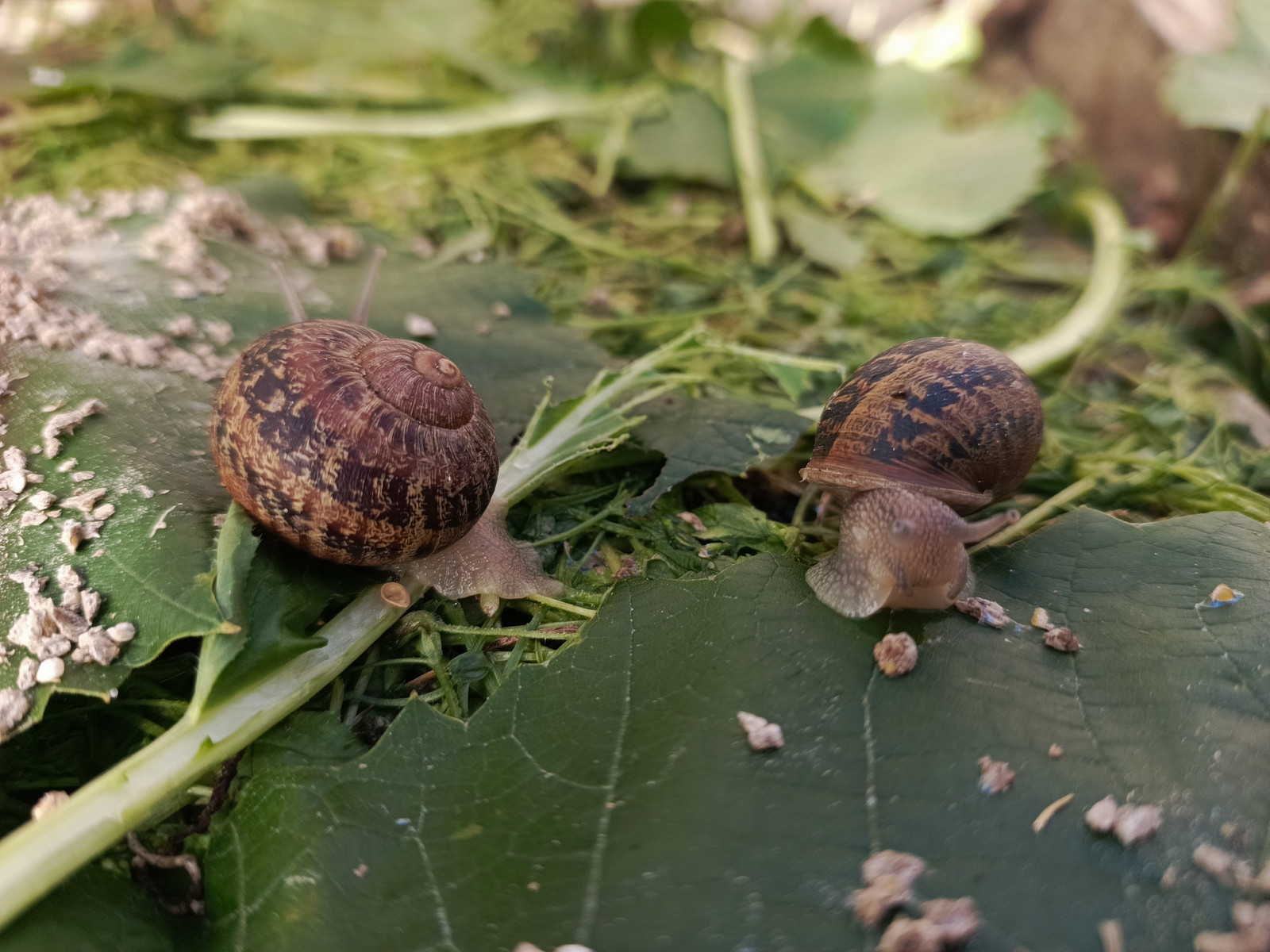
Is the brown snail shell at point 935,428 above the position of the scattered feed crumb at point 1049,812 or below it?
above

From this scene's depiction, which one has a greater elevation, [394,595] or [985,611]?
[985,611]

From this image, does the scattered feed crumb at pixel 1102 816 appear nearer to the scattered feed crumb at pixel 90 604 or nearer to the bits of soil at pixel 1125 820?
the bits of soil at pixel 1125 820

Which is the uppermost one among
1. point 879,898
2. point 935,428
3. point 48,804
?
point 935,428

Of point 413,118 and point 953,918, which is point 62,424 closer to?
point 953,918

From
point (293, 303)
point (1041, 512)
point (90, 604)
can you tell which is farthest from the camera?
point (293, 303)

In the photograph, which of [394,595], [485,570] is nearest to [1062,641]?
[485,570]

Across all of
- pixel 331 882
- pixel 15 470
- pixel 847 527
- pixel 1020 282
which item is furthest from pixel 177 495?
pixel 1020 282

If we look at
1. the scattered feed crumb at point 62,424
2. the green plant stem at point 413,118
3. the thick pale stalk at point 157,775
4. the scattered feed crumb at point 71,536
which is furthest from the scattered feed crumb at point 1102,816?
the green plant stem at point 413,118
